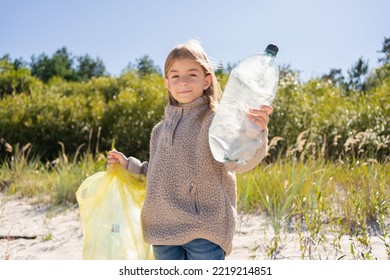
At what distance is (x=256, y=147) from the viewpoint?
2.08 m

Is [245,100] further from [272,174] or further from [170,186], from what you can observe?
[272,174]

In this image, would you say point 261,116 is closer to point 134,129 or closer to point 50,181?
point 50,181

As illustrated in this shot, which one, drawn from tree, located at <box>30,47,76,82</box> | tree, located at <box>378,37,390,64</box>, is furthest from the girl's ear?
tree, located at <box>30,47,76,82</box>

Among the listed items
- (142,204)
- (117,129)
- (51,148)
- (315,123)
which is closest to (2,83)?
(51,148)

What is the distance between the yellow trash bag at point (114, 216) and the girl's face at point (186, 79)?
624mm

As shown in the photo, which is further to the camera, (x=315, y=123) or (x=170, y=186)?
(x=315, y=123)

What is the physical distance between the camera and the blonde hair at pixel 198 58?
7.63 feet

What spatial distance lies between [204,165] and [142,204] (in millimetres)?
591

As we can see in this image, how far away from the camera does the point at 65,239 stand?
484cm

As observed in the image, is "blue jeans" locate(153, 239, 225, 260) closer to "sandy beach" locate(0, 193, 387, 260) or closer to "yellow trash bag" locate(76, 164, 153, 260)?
"yellow trash bag" locate(76, 164, 153, 260)

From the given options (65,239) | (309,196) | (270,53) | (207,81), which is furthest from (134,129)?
(270,53)

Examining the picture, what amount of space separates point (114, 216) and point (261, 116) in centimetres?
107

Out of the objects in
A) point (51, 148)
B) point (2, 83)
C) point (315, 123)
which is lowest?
point (51, 148)
